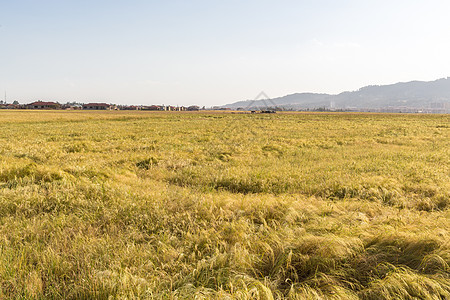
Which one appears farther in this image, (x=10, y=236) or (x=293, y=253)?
(x=10, y=236)

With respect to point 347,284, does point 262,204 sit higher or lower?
higher

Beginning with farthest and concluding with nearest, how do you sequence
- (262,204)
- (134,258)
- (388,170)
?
1. (388,170)
2. (262,204)
3. (134,258)

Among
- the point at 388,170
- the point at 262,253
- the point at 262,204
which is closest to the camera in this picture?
the point at 262,253

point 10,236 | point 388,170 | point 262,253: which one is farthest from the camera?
point 388,170

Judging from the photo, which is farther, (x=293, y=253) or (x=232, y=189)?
(x=232, y=189)

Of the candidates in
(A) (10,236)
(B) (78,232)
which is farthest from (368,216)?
(A) (10,236)

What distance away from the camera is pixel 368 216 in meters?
6.05

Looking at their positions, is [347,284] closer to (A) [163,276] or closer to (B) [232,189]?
(A) [163,276]

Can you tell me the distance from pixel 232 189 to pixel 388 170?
7.18 meters

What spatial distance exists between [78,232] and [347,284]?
4.90m

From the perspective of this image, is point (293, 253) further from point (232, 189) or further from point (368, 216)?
point (232, 189)

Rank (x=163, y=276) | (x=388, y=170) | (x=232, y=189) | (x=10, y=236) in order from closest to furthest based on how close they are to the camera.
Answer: (x=163, y=276)
(x=10, y=236)
(x=232, y=189)
(x=388, y=170)

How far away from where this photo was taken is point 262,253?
13.6 ft

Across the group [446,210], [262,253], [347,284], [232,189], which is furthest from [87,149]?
[446,210]
